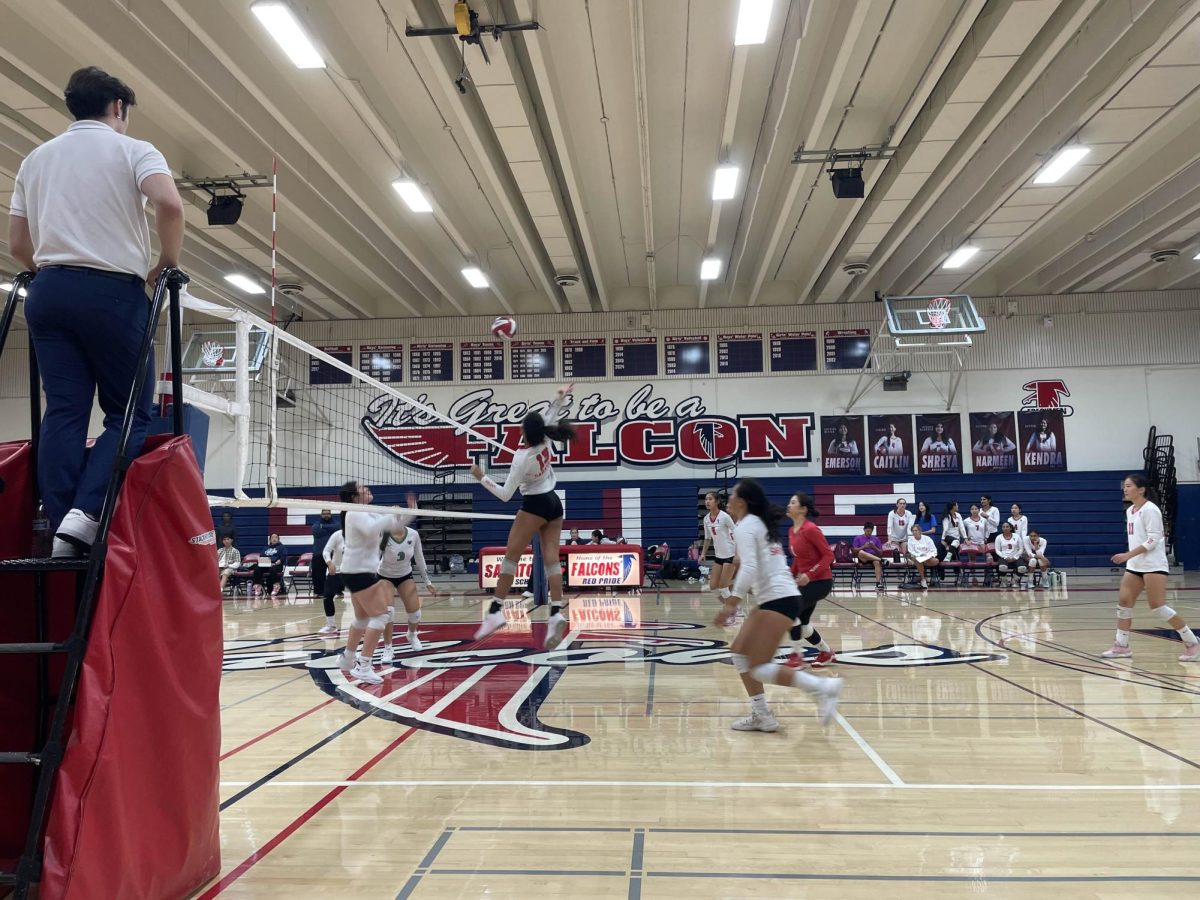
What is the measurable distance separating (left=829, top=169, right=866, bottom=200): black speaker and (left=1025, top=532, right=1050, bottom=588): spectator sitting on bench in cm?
852

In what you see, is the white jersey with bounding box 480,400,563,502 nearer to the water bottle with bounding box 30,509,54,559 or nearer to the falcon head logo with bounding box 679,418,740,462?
the water bottle with bounding box 30,509,54,559

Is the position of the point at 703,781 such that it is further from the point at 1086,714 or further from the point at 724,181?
the point at 724,181

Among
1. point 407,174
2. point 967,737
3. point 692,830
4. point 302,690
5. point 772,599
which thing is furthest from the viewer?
point 407,174

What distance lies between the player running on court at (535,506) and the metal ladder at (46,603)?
2.99 m

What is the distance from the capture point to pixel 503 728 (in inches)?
207

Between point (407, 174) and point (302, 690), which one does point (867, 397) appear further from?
point (302, 690)

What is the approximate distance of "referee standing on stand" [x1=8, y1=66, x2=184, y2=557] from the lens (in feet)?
9.05

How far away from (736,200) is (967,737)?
13142 millimetres

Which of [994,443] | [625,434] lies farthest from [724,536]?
[994,443]

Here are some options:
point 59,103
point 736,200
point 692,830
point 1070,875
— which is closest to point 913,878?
point 1070,875

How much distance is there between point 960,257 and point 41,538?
729 inches

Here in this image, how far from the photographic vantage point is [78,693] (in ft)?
7.99

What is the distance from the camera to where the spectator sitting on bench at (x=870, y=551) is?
16359 millimetres

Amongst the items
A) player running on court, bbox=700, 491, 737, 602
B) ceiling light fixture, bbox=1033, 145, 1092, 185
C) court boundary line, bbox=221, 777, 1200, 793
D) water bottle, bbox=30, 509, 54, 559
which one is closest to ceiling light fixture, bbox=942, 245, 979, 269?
ceiling light fixture, bbox=1033, 145, 1092, 185
